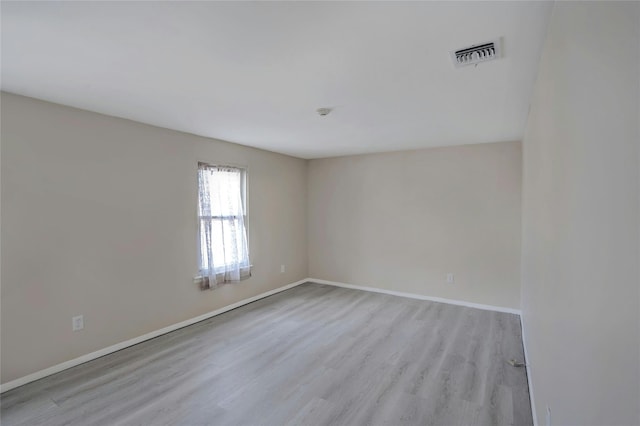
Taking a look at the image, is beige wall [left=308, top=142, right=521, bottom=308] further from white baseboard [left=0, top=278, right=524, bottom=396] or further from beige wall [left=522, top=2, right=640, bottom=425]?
beige wall [left=522, top=2, right=640, bottom=425]

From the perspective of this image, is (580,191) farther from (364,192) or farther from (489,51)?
(364,192)

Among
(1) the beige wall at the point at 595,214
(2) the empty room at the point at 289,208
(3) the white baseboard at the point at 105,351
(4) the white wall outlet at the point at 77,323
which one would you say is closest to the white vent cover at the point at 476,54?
(2) the empty room at the point at 289,208

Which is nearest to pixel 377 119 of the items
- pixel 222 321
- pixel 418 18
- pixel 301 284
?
pixel 418 18

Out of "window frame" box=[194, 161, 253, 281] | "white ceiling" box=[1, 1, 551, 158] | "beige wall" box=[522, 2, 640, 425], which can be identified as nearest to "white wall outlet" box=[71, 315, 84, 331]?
"window frame" box=[194, 161, 253, 281]

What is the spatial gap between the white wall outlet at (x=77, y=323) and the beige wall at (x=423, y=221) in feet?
12.0

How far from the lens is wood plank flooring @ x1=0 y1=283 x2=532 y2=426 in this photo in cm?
216

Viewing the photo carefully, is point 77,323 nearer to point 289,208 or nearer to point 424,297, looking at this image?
point 289,208

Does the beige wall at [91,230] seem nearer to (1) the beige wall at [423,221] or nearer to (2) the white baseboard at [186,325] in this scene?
(2) the white baseboard at [186,325]

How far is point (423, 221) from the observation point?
15.7 ft

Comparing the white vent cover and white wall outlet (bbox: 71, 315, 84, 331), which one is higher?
the white vent cover

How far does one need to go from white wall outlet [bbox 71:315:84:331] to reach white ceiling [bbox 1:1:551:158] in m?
1.88

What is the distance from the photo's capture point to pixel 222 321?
391 centimetres

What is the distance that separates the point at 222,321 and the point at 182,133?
7.60ft

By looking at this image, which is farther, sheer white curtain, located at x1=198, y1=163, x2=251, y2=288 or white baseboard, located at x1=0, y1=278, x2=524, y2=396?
sheer white curtain, located at x1=198, y1=163, x2=251, y2=288
